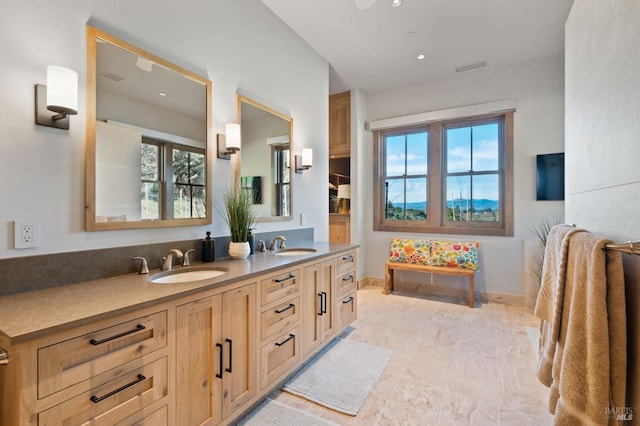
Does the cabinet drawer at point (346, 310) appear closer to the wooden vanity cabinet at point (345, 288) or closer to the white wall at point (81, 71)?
the wooden vanity cabinet at point (345, 288)

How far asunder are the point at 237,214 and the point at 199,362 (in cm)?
108

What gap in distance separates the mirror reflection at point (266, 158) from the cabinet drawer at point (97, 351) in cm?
141

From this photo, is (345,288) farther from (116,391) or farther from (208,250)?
(116,391)

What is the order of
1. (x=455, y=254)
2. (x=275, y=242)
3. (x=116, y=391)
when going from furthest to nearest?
(x=455, y=254), (x=275, y=242), (x=116, y=391)

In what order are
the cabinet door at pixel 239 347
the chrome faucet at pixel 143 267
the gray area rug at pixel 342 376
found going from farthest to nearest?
the gray area rug at pixel 342 376, the chrome faucet at pixel 143 267, the cabinet door at pixel 239 347

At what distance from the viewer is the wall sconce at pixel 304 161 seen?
3.06 meters

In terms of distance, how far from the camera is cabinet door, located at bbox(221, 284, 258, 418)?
1530 mm

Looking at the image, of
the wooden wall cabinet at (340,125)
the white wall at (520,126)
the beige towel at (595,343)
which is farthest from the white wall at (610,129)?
the wooden wall cabinet at (340,125)

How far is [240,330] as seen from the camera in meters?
1.63

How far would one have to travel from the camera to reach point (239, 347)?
1.62 meters

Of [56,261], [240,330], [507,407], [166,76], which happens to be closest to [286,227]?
[240,330]

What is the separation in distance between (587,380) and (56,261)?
6.77 ft

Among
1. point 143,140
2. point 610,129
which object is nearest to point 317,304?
point 143,140

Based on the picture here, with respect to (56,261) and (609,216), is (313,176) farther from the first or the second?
(609,216)
